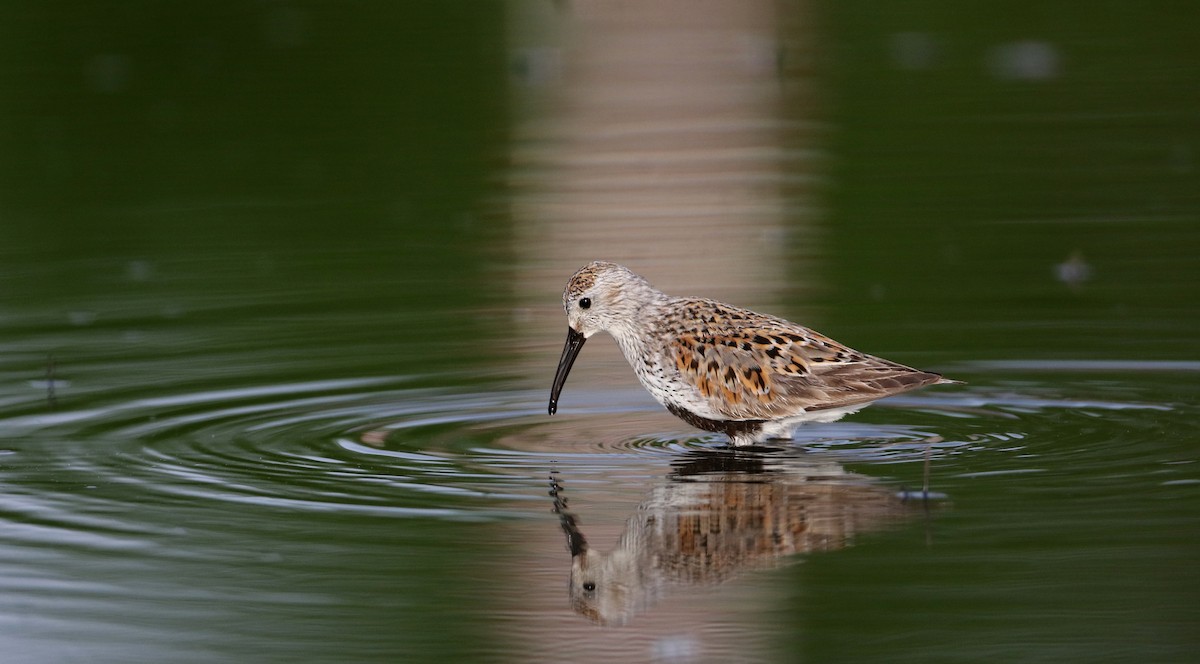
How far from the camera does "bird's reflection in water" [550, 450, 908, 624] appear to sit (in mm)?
6977

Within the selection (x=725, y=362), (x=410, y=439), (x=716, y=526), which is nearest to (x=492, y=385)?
(x=410, y=439)

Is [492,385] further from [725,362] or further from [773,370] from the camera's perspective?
[773,370]

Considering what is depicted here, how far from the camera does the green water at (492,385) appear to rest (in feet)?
21.8

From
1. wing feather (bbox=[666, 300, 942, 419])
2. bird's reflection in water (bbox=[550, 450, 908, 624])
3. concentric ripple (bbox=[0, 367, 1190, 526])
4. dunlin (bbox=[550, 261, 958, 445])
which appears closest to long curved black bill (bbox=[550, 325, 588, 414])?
dunlin (bbox=[550, 261, 958, 445])

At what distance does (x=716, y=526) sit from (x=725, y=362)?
6.93ft

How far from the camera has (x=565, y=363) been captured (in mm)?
10477

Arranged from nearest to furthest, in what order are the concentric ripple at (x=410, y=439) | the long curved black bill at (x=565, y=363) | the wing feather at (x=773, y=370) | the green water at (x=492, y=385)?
1. the green water at (x=492, y=385)
2. the concentric ripple at (x=410, y=439)
3. the wing feather at (x=773, y=370)
4. the long curved black bill at (x=565, y=363)

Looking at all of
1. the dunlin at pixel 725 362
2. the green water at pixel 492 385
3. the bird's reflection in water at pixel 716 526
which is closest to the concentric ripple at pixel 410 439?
the green water at pixel 492 385

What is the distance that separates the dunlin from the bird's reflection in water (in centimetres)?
48

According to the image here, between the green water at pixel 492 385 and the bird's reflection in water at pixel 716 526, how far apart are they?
0.04 meters

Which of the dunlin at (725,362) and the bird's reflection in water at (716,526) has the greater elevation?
the dunlin at (725,362)

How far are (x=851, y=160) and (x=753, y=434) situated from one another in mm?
8662

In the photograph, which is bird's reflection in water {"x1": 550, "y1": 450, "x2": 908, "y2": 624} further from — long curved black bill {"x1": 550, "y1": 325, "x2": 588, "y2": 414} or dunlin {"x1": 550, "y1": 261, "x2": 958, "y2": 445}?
long curved black bill {"x1": 550, "y1": 325, "x2": 588, "y2": 414}

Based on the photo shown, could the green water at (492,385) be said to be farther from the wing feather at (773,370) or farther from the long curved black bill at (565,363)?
the wing feather at (773,370)
